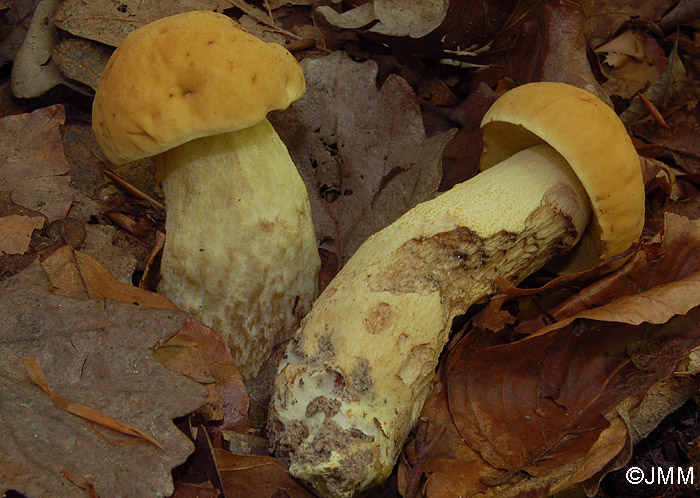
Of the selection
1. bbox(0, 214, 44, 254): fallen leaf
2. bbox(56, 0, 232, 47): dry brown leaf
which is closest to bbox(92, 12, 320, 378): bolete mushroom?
bbox(0, 214, 44, 254): fallen leaf

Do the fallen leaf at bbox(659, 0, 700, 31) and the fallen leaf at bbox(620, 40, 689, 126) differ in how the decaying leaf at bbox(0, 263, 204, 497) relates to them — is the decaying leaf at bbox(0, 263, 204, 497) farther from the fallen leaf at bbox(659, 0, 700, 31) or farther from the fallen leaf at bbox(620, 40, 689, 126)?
the fallen leaf at bbox(659, 0, 700, 31)

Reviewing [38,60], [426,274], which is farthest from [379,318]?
[38,60]

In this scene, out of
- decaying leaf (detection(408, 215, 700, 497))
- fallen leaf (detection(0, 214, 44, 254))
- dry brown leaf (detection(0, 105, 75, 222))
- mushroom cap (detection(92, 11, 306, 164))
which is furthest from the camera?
dry brown leaf (detection(0, 105, 75, 222))

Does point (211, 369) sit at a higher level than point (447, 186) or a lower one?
lower

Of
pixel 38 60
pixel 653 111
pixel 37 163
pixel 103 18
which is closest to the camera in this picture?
pixel 37 163

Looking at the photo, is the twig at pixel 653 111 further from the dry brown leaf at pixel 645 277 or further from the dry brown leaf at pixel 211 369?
the dry brown leaf at pixel 211 369

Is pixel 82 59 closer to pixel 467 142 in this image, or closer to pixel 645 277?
pixel 467 142
